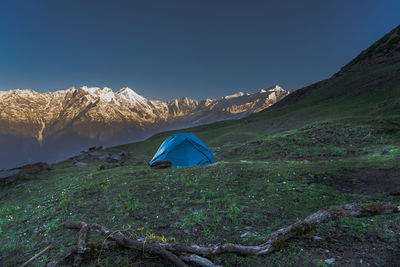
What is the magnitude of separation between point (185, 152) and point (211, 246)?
13511 millimetres

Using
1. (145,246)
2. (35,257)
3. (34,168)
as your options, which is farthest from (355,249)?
(34,168)

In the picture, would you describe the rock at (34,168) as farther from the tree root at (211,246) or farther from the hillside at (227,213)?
the tree root at (211,246)

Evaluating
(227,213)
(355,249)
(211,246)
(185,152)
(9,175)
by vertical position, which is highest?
(9,175)

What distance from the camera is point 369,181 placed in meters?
8.64

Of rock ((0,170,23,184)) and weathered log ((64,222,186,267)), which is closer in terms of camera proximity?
weathered log ((64,222,186,267))

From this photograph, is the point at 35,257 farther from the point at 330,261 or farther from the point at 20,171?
the point at 20,171

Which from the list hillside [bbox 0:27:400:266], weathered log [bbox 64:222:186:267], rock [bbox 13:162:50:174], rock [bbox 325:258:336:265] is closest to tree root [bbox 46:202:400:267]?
weathered log [bbox 64:222:186:267]

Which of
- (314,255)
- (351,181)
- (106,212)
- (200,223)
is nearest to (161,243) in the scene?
(200,223)

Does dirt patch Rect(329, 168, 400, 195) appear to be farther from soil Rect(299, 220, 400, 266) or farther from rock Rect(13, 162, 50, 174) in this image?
rock Rect(13, 162, 50, 174)

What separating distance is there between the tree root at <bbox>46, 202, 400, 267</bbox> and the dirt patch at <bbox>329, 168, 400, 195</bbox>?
9.33ft

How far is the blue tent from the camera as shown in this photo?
57.0 feet

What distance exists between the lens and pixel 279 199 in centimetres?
727

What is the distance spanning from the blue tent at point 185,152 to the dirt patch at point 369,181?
11008mm

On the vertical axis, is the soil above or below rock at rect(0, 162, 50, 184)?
below
